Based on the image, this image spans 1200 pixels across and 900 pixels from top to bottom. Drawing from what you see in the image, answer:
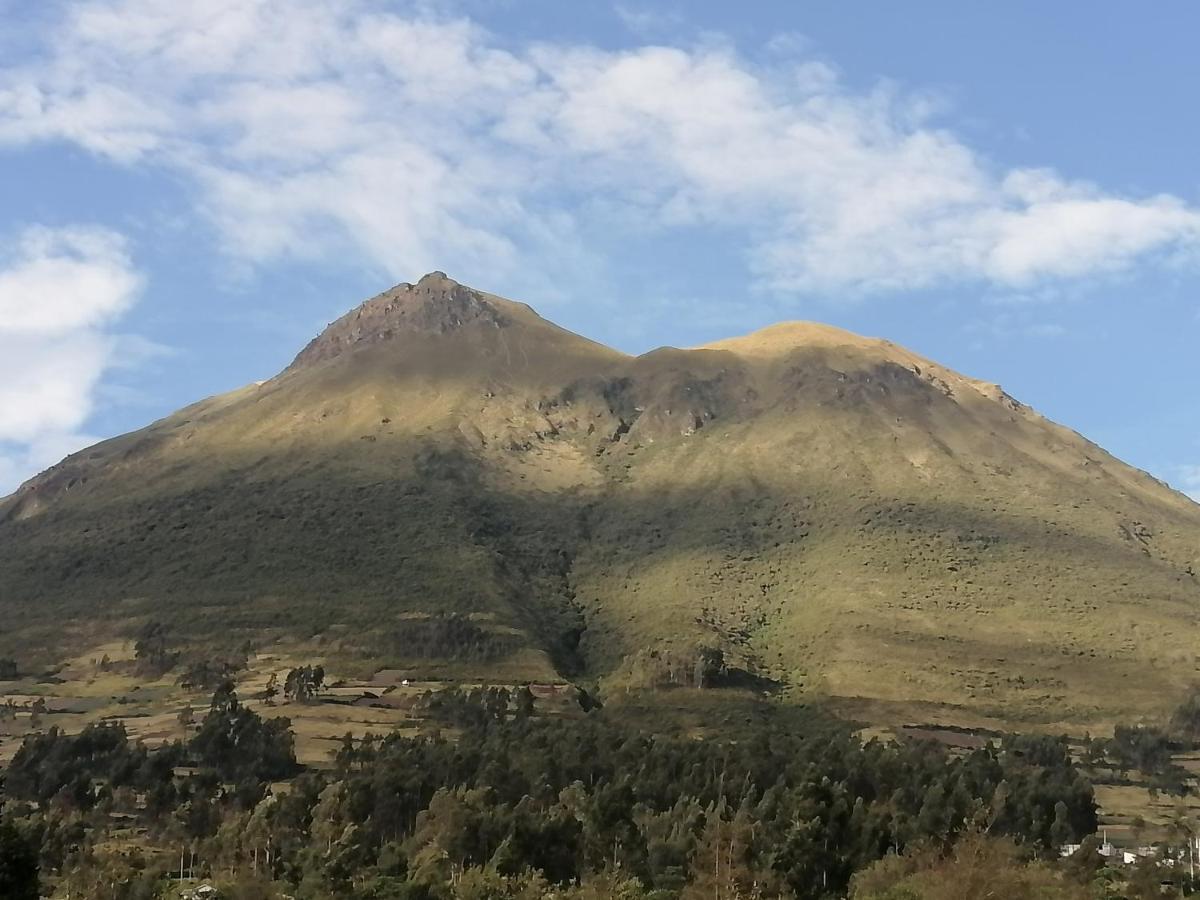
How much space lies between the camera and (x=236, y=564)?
654 ft

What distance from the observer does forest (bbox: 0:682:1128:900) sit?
2736 inches

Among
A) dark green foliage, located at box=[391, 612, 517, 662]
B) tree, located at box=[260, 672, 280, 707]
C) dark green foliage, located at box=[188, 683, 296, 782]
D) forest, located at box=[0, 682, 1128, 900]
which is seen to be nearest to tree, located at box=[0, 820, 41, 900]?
forest, located at box=[0, 682, 1128, 900]

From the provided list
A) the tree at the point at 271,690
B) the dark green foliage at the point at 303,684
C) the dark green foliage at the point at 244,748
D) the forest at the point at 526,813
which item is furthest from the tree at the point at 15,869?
the dark green foliage at the point at 303,684

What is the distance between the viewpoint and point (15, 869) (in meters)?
58.3

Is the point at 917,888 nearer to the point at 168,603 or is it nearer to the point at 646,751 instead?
the point at 646,751

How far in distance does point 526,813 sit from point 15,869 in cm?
3710

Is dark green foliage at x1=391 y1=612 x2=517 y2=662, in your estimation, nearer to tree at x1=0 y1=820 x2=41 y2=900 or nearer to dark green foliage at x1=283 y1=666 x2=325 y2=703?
dark green foliage at x1=283 y1=666 x2=325 y2=703

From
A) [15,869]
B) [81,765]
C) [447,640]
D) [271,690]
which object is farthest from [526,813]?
[447,640]

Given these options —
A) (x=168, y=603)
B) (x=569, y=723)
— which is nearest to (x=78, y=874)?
(x=569, y=723)

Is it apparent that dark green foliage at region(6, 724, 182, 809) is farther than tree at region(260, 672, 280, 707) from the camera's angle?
No

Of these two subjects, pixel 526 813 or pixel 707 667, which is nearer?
pixel 526 813

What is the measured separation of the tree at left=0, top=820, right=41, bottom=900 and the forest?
0.34ft

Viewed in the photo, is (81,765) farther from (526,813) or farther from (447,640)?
(447,640)

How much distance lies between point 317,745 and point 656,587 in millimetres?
75523
